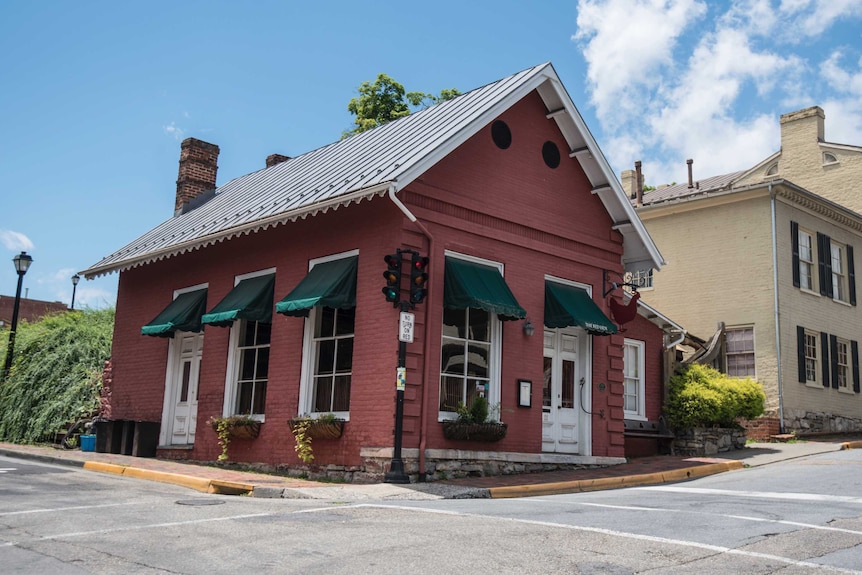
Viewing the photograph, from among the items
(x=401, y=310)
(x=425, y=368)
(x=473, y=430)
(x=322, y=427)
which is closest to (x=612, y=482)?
(x=473, y=430)

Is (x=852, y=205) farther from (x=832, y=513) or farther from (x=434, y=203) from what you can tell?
(x=832, y=513)

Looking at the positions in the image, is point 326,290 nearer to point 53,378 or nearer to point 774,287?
point 53,378

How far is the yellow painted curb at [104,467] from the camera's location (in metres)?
14.9

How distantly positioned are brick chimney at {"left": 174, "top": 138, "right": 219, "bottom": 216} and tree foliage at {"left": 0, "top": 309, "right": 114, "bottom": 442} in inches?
165

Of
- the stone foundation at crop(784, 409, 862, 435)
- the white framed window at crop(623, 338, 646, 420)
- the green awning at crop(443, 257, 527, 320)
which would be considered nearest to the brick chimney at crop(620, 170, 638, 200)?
the stone foundation at crop(784, 409, 862, 435)

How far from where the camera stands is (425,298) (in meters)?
13.7

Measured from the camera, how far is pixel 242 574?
618 centimetres

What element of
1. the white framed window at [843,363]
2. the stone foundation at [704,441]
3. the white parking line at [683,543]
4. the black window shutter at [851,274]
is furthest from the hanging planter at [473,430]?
the black window shutter at [851,274]

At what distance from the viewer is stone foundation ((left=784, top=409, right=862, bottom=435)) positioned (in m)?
22.1

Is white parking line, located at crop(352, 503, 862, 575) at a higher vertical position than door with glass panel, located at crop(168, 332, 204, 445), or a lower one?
lower

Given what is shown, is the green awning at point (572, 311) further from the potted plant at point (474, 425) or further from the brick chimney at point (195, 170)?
the brick chimney at point (195, 170)

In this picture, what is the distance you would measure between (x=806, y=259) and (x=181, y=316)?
55.4 ft

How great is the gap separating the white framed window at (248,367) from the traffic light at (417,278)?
3.96m

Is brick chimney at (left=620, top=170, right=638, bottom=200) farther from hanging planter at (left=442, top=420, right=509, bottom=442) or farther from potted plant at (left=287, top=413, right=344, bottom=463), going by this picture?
potted plant at (left=287, top=413, right=344, bottom=463)
